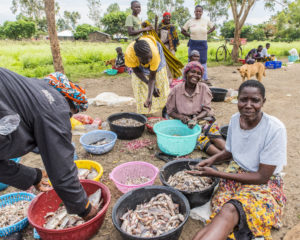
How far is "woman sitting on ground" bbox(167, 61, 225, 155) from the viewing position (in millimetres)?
3145

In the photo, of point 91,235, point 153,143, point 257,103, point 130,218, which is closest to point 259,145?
point 257,103

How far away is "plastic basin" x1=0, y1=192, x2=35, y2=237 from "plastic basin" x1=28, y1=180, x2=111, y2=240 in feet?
0.49

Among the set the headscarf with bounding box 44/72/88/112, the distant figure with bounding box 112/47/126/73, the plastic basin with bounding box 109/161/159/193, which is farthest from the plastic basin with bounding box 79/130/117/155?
the distant figure with bounding box 112/47/126/73

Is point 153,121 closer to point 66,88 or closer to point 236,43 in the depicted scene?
point 66,88

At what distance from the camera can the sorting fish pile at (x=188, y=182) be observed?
220 centimetres

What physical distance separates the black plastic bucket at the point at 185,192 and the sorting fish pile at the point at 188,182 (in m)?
0.06

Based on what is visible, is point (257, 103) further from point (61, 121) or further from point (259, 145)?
point (61, 121)

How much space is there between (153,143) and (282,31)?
33.0 m

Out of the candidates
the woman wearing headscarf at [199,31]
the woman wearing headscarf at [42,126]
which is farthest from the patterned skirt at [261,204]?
the woman wearing headscarf at [199,31]

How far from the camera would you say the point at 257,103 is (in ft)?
5.76

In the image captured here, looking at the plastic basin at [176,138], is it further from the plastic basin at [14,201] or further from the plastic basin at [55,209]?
the plastic basin at [14,201]

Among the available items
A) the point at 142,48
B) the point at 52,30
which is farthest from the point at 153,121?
the point at 52,30

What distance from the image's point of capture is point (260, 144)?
1810 mm

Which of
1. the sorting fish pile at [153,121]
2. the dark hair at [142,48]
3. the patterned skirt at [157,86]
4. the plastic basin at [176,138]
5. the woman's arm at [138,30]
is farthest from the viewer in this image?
the woman's arm at [138,30]
